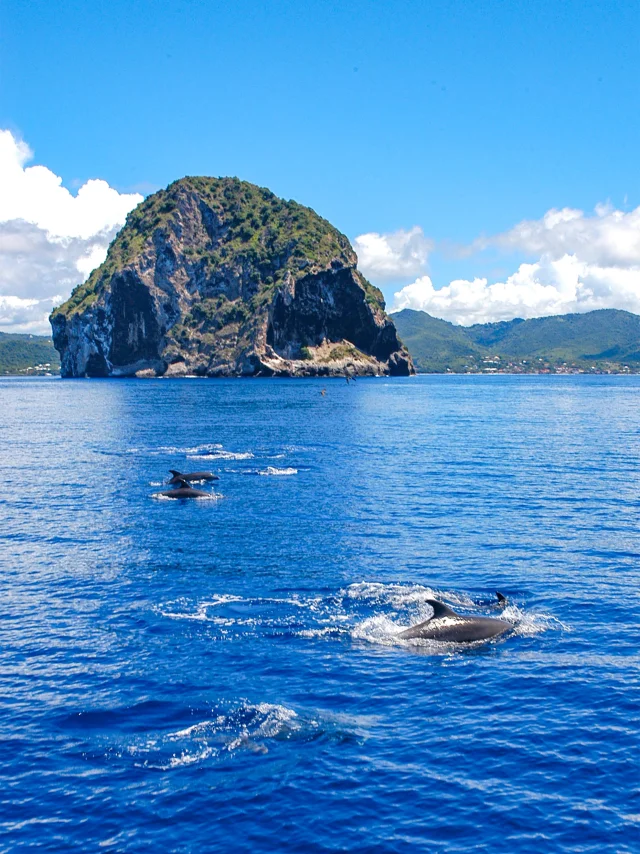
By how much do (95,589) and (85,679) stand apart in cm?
913

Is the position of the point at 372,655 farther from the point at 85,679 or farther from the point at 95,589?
the point at 95,589

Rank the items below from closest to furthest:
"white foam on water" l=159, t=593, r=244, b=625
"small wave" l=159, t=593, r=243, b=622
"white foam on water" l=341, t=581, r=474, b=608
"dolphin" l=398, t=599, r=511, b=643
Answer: "dolphin" l=398, t=599, r=511, b=643 → "white foam on water" l=159, t=593, r=244, b=625 → "small wave" l=159, t=593, r=243, b=622 → "white foam on water" l=341, t=581, r=474, b=608

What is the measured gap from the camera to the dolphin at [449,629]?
26641mm

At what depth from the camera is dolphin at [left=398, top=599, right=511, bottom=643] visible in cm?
2664

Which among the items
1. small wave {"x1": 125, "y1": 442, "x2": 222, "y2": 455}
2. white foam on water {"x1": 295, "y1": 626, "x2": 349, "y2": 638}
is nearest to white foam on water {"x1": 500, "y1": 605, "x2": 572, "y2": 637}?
white foam on water {"x1": 295, "y1": 626, "x2": 349, "y2": 638}

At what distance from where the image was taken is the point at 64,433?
95.2 metres

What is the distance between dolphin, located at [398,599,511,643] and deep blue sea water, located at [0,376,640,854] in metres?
0.60

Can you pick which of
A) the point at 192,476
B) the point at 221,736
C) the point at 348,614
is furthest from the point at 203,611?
the point at 192,476

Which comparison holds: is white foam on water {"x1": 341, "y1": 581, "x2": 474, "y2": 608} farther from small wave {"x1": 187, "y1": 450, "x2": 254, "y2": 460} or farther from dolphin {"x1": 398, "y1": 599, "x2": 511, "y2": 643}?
small wave {"x1": 187, "y1": 450, "x2": 254, "y2": 460}

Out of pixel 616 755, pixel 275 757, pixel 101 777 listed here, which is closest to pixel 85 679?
pixel 101 777

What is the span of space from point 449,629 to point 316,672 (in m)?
5.53

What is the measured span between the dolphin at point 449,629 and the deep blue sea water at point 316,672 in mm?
597

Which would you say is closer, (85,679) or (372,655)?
(85,679)

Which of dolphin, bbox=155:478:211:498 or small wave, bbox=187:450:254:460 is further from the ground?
small wave, bbox=187:450:254:460
